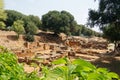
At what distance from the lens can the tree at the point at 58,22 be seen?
67.8m

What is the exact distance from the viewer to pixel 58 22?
222 ft

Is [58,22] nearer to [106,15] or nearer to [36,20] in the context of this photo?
[36,20]

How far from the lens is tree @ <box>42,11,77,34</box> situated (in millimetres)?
67750

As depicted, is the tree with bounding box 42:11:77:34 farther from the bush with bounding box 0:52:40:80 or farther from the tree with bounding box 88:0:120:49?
the bush with bounding box 0:52:40:80

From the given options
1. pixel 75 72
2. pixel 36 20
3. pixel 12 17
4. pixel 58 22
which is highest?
pixel 12 17

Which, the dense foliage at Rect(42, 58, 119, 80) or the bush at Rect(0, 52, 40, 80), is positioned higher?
the dense foliage at Rect(42, 58, 119, 80)

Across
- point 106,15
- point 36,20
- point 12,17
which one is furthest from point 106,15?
point 36,20

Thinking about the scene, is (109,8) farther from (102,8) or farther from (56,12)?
(56,12)

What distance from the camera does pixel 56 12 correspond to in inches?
2869

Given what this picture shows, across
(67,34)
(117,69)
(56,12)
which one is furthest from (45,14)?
(117,69)

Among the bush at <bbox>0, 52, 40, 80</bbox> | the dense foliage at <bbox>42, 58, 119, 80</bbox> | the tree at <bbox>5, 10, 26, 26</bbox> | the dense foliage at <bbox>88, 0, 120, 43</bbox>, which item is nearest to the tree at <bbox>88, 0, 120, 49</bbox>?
the dense foliage at <bbox>88, 0, 120, 43</bbox>

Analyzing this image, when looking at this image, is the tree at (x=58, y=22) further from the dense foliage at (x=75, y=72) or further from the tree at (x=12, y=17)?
the dense foliage at (x=75, y=72)

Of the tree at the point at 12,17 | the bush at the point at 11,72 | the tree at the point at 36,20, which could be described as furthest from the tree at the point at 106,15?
the tree at the point at 36,20

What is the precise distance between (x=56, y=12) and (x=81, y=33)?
19.5 metres
